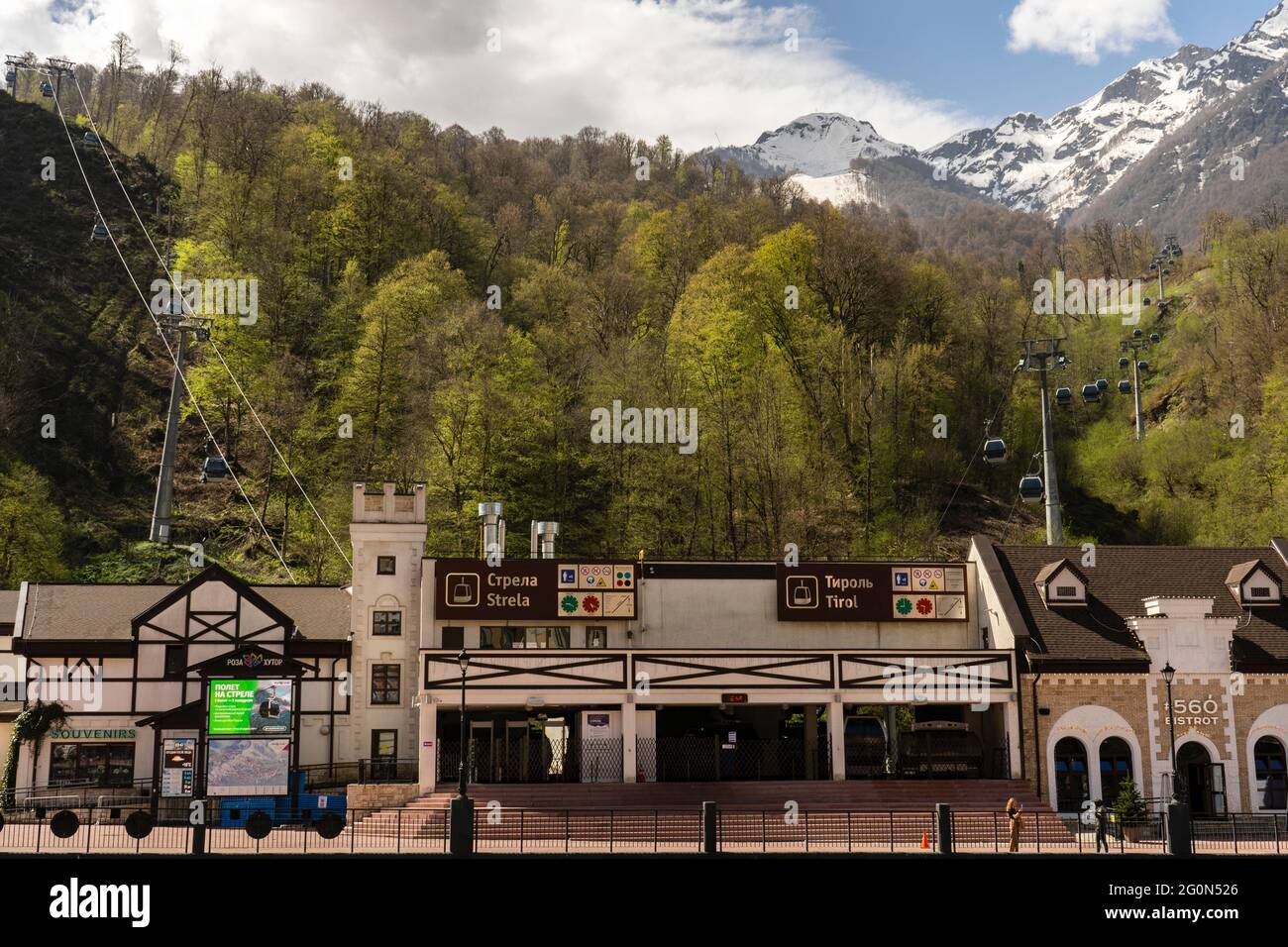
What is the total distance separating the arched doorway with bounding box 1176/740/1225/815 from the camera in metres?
40.2

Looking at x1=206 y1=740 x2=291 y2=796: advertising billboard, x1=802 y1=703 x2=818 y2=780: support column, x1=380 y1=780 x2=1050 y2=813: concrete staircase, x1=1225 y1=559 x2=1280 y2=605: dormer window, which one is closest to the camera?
x1=206 y1=740 x2=291 y2=796: advertising billboard

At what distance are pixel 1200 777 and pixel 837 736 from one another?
11.2 meters

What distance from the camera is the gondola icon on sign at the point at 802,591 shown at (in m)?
45.5

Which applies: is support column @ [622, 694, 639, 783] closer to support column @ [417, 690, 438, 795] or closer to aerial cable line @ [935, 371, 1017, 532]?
support column @ [417, 690, 438, 795]

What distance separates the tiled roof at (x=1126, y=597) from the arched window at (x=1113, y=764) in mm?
2526

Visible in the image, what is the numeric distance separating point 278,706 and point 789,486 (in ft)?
105

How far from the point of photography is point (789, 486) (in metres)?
63.8

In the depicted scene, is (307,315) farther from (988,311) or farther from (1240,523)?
(1240,523)

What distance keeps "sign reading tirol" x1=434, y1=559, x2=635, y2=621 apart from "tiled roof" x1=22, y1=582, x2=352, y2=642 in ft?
16.6

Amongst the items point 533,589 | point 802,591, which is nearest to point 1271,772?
point 802,591

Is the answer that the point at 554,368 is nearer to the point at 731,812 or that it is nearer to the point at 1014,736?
the point at 1014,736

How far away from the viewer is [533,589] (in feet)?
147

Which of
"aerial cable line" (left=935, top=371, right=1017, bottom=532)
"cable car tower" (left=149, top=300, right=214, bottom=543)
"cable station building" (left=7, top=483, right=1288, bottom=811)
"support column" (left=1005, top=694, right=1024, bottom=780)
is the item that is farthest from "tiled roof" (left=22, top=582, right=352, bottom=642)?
"aerial cable line" (left=935, top=371, right=1017, bottom=532)
